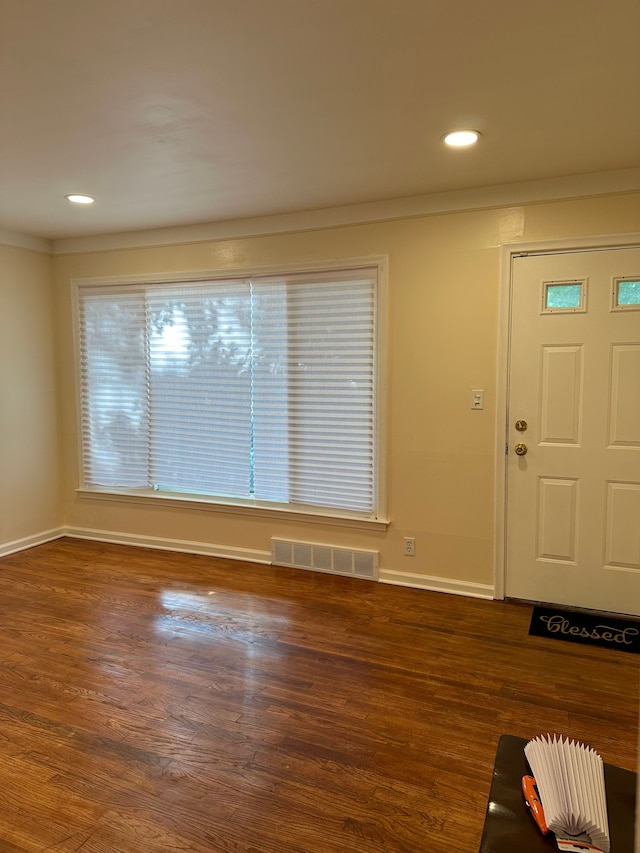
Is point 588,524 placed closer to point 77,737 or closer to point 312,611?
point 312,611

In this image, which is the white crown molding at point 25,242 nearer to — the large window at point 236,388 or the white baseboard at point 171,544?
the large window at point 236,388

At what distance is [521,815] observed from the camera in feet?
2.99

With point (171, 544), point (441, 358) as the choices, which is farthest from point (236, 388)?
point (441, 358)

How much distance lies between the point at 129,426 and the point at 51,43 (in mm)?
3253

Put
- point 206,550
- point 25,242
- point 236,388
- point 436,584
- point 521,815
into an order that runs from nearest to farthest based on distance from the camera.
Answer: point 521,815 → point 436,584 → point 236,388 → point 206,550 → point 25,242

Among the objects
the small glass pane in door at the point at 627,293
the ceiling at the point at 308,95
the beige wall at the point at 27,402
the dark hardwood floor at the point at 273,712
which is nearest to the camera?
the ceiling at the point at 308,95

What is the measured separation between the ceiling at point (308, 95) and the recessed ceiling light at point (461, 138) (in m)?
0.05

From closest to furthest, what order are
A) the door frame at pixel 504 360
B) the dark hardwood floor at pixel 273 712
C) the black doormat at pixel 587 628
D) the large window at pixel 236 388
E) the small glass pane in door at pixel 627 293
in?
the dark hardwood floor at pixel 273 712 → the black doormat at pixel 587 628 → the small glass pane in door at pixel 627 293 → the door frame at pixel 504 360 → the large window at pixel 236 388

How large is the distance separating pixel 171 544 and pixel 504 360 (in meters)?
2.98

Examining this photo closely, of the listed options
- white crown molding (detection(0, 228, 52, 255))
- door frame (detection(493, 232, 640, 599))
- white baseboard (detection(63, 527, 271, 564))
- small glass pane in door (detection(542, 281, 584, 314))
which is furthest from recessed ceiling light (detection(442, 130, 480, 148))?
white crown molding (detection(0, 228, 52, 255))

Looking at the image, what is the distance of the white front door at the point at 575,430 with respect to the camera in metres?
3.23

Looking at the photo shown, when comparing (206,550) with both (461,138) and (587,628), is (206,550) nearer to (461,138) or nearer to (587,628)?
(587,628)

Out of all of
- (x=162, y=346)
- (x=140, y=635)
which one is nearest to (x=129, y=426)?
(x=162, y=346)

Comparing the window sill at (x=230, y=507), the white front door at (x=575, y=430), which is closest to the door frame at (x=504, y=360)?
the white front door at (x=575, y=430)
